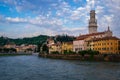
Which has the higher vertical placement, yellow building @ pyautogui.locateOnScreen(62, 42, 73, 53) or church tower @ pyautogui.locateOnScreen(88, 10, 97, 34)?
church tower @ pyautogui.locateOnScreen(88, 10, 97, 34)

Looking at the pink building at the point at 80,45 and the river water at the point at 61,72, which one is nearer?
the river water at the point at 61,72

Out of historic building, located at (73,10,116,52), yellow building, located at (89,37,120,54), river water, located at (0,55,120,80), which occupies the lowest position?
river water, located at (0,55,120,80)

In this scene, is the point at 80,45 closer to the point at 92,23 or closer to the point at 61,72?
the point at 92,23

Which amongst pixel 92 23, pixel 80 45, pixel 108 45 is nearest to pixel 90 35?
pixel 80 45

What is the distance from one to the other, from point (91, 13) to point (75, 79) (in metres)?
110

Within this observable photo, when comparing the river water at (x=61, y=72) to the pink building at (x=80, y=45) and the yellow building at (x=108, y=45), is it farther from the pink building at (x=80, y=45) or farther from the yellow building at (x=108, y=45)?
the pink building at (x=80, y=45)

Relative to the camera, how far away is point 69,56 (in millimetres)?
120062

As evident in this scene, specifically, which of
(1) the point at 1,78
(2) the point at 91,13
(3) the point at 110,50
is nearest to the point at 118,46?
(3) the point at 110,50

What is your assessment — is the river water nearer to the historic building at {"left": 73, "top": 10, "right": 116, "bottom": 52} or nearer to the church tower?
the historic building at {"left": 73, "top": 10, "right": 116, "bottom": 52}

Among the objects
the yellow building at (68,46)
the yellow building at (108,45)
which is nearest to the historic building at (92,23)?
the yellow building at (68,46)

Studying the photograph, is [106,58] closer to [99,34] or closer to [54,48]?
[99,34]

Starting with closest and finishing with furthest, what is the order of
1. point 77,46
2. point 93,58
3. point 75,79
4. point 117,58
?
point 75,79
point 117,58
point 93,58
point 77,46

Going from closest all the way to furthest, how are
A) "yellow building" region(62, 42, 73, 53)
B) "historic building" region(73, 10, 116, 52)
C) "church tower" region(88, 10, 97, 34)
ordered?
1. "historic building" region(73, 10, 116, 52)
2. "church tower" region(88, 10, 97, 34)
3. "yellow building" region(62, 42, 73, 53)

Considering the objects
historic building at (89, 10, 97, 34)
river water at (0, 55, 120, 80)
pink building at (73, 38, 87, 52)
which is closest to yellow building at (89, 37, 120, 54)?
pink building at (73, 38, 87, 52)
